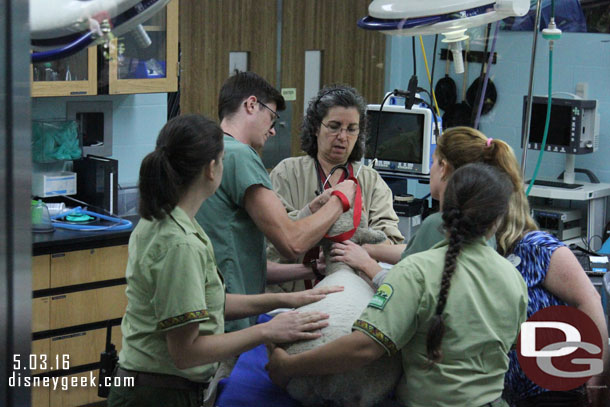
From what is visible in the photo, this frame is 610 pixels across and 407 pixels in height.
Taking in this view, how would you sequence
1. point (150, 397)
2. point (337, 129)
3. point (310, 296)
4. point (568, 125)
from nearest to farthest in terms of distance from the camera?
point (150, 397), point (310, 296), point (337, 129), point (568, 125)

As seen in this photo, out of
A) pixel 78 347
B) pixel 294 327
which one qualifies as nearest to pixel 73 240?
pixel 78 347

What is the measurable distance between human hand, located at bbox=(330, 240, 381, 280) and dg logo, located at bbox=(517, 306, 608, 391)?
352mm

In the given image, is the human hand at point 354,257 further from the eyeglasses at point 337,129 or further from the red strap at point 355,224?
the eyeglasses at point 337,129

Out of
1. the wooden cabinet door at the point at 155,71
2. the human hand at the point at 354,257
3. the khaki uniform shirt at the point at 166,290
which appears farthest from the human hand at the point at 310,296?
the wooden cabinet door at the point at 155,71

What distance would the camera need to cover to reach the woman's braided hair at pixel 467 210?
4.86ft

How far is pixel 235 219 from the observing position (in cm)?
198

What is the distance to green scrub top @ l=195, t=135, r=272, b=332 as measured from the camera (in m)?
1.93

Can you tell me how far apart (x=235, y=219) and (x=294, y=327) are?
0.45 m

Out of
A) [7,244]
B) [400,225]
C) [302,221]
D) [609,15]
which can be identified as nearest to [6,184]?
[7,244]

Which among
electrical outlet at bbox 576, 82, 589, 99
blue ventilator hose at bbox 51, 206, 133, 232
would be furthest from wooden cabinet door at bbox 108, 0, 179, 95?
electrical outlet at bbox 576, 82, 589, 99

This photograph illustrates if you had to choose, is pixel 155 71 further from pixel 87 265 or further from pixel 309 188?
pixel 309 188

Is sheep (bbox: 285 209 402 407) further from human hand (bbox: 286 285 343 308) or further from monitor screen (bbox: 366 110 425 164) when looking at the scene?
monitor screen (bbox: 366 110 425 164)

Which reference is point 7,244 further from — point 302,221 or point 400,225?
point 400,225

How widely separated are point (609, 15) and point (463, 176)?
3.52 meters
